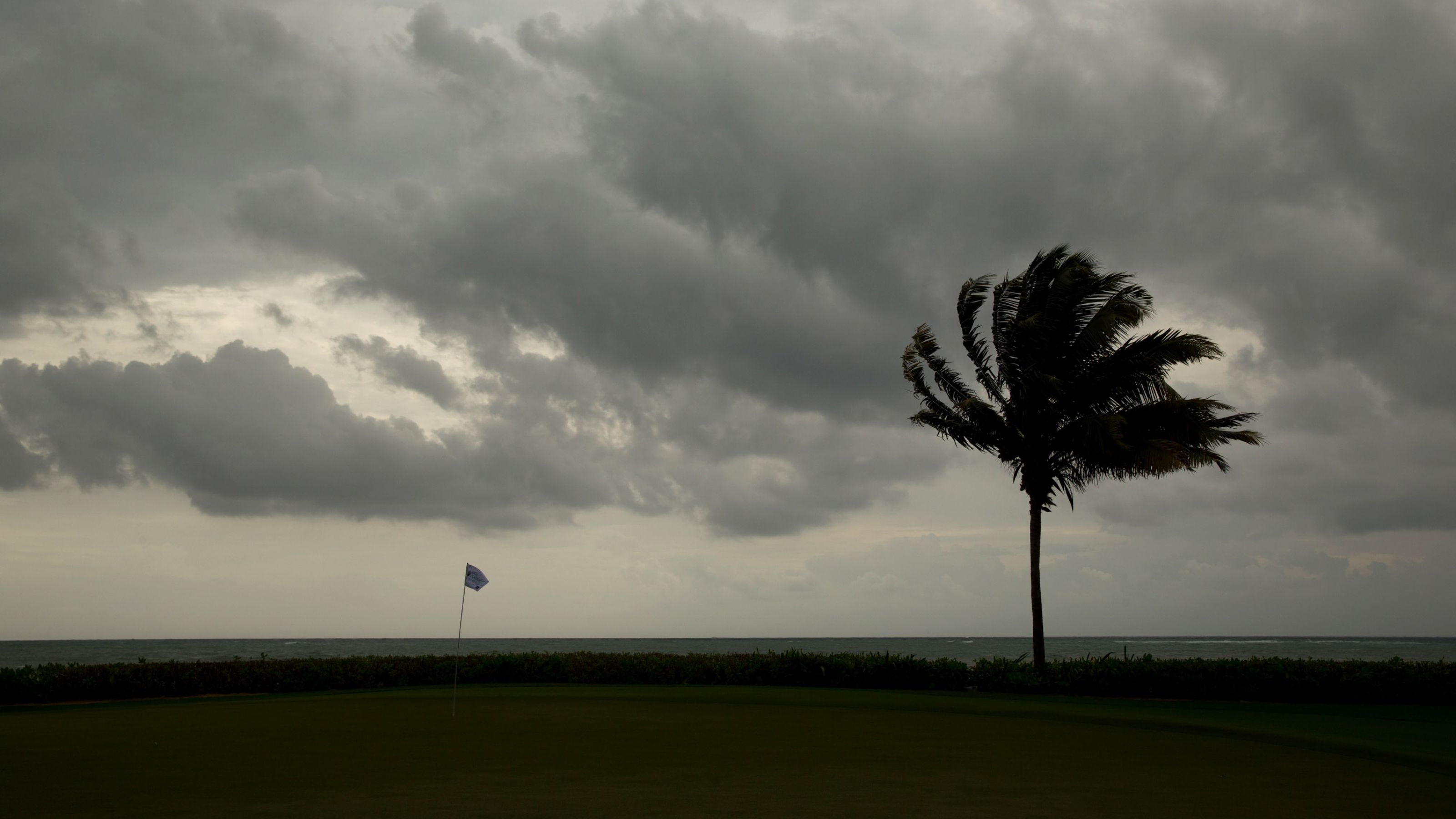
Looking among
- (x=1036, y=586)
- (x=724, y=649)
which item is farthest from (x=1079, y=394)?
(x=724, y=649)

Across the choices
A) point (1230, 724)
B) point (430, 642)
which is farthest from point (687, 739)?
point (430, 642)

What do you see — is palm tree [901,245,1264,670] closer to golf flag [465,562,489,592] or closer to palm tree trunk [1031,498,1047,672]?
palm tree trunk [1031,498,1047,672]

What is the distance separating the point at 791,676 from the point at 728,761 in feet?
52.8

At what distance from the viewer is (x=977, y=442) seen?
28000mm

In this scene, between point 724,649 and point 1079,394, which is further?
point 724,649

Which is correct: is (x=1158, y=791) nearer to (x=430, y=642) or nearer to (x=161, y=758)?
(x=161, y=758)

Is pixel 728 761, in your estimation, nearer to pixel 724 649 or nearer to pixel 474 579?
pixel 474 579

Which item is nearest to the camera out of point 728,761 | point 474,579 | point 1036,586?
point 728,761

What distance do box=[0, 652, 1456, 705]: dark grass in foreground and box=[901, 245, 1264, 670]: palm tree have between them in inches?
72.3

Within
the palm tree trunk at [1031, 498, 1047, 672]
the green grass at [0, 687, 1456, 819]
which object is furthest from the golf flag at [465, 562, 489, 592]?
the palm tree trunk at [1031, 498, 1047, 672]

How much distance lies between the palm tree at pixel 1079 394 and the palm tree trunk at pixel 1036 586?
27mm

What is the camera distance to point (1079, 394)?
87.4ft

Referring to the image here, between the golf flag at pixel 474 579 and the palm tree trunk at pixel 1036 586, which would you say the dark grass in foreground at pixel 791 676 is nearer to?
the palm tree trunk at pixel 1036 586

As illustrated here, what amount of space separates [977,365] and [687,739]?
16405 mm
